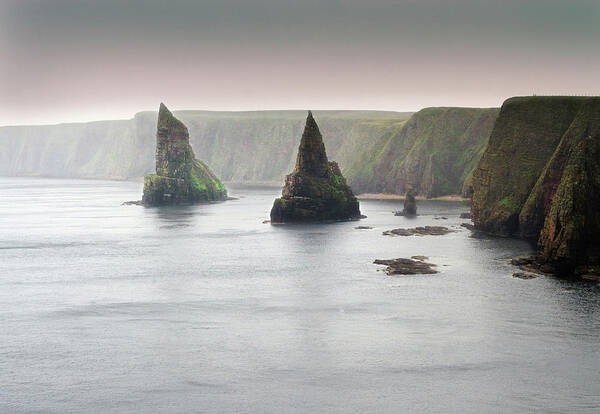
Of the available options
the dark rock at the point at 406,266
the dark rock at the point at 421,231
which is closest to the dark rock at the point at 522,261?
the dark rock at the point at 406,266

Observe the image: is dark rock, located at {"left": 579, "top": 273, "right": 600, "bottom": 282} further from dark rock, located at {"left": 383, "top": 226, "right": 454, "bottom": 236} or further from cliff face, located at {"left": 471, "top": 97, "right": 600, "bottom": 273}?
dark rock, located at {"left": 383, "top": 226, "right": 454, "bottom": 236}

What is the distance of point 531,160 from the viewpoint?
500 feet

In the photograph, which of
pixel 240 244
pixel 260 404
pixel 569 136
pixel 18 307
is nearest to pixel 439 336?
pixel 260 404

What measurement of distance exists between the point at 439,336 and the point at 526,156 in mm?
91864

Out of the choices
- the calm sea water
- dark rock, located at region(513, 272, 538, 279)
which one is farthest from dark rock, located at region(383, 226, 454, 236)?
dark rock, located at region(513, 272, 538, 279)

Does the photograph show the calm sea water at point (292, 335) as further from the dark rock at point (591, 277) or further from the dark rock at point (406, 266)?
the dark rock at point (591, 277)

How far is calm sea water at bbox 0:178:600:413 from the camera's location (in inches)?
2222

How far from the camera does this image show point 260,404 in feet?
181

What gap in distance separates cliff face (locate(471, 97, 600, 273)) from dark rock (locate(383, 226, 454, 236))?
8.52 meters

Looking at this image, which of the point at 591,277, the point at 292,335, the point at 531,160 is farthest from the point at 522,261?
the point at 292,335

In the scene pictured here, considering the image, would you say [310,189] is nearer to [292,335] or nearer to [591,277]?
[591,277]

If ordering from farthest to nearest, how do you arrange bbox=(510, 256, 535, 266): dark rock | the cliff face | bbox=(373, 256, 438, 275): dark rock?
the cliff face
bbox=(510, 256, 535, 266): dark rock
bbox=(373, 256, 438, 275): dark rock

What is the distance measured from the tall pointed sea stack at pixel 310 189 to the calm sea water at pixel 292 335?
4932cm

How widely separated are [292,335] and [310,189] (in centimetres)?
10476
